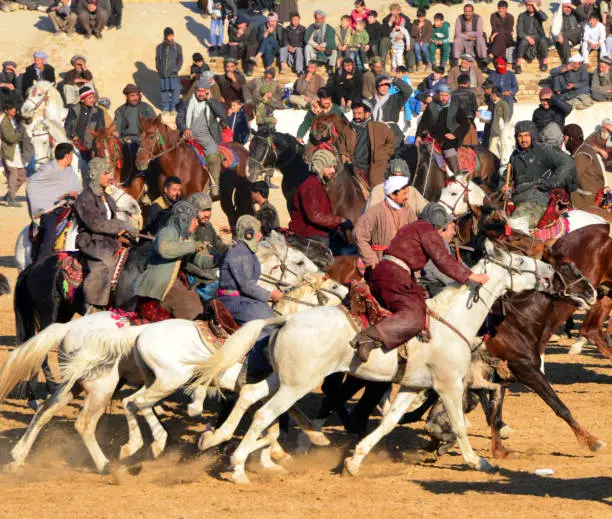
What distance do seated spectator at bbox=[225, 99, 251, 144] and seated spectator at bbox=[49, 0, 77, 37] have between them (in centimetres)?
1035

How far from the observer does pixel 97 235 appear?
1217 cm

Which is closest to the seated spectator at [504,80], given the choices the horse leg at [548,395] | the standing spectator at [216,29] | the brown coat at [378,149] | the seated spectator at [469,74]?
the seated spectator at [469,74]

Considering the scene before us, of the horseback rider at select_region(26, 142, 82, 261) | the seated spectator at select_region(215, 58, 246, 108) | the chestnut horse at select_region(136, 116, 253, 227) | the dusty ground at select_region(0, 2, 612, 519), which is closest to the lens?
the dusty ground at select_region(0, 2, 612, 519)

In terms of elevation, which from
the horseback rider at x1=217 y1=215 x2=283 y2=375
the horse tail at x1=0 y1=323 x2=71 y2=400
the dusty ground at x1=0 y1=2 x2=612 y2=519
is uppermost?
the horseback rider at x1=217 y1=215 x2=283 y2=375

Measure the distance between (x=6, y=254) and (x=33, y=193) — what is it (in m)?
7.19

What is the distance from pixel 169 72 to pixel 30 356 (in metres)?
17.9

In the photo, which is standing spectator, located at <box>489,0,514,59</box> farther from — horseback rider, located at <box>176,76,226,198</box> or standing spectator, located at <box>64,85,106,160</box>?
standing spectator, located at <box>64,85,106,160</box>

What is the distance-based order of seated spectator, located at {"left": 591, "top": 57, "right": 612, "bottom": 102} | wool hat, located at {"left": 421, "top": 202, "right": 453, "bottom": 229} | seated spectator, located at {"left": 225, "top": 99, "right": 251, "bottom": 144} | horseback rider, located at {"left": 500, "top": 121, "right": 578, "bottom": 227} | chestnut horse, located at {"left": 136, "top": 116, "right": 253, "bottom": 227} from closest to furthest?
wool hat, located at {"left": 421, "top": 202, "right": 453, "bottom": 229}
horseback rider, located at {"left": 500, "top": 121, "right": 578, "bottom": 227}
chestnut horse, located at {"left": 136, "top": 116, "right": 253, "bottom": 227}
seated spectator, located at {"left": 225, "top": 99, "right": 251, "bottom": 144}
seated spectator, located at {"left": 591, "top": 57, "right": 612, "bottom": 102}

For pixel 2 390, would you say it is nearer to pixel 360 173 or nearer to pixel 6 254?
pixel 360 173

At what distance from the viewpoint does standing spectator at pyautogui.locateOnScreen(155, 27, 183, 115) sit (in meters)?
27.5

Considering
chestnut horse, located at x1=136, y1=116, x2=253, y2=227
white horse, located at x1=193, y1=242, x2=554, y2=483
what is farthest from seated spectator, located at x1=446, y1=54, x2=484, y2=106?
white horse, located at x1=193, y1=242, x2=554, y2=483

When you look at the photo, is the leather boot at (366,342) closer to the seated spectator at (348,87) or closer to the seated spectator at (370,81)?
the seated spectator at (348,87)

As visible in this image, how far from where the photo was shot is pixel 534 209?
48.4 feet

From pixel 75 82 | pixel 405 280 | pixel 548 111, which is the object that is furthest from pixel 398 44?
pixel 405 280
